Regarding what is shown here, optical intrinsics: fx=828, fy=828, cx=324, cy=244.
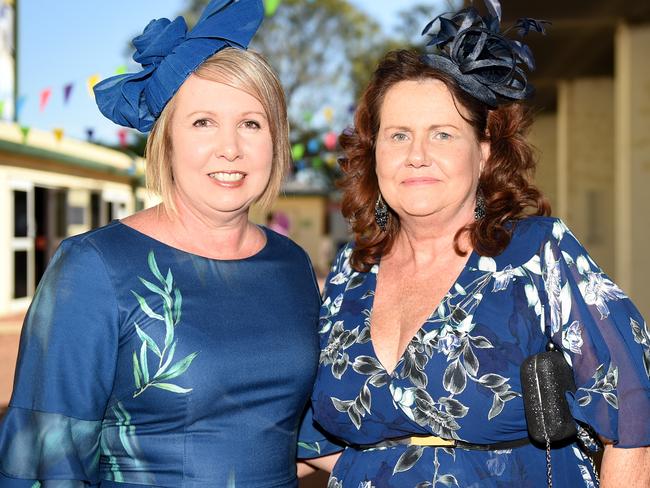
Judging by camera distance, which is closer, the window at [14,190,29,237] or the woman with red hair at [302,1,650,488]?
the woman with red hair at [302,1,650,488]

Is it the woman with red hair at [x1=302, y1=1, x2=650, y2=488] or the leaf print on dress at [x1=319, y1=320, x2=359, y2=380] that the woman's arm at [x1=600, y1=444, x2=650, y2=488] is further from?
the leaf print on dress at [x1=319, y1=320, x2=359, y2=380]

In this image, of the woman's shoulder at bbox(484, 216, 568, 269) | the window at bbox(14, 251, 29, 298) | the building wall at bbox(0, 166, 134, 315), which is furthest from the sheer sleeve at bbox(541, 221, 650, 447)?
the window at bbox(14, 251, 29, 298)

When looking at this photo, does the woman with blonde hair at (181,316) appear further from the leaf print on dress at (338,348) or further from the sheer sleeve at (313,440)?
the sheer sleeve at (313,440)

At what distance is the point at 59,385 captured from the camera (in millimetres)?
2129

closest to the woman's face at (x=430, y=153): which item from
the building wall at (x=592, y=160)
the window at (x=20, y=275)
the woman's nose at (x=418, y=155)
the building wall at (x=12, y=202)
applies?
the woman's nose at (x=418, y=155)

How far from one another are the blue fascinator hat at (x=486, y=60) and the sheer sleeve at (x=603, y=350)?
58 centimetres

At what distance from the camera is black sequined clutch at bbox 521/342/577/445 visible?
85.6 inches

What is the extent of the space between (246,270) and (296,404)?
0.43 m

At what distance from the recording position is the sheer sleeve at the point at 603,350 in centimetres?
220

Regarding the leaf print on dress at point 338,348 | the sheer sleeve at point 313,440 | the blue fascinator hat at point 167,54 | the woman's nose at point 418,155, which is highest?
the blue fascinator hat at point 167,54

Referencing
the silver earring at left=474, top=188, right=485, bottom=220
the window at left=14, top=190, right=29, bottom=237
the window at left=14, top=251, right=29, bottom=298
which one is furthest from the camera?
the window at left=14, top=251, right=29, bottom=298

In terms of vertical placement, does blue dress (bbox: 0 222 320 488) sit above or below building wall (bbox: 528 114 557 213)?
below

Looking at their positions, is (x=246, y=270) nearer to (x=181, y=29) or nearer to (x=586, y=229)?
(x=181, y=29)

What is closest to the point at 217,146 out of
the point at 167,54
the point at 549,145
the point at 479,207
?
the point at 167,54
